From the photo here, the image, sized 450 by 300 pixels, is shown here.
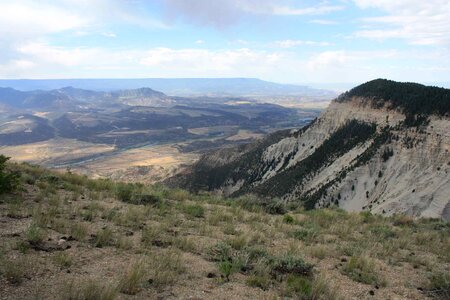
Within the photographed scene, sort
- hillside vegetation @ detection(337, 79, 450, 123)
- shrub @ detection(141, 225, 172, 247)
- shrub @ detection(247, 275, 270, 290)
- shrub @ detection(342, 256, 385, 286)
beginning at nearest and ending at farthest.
A: shrub @ detection(247, 275, 270, 290)
shrub @ detection(342, 256, 385, 286)
shrub @ detection(141, 225, 172, 247)
hillside vegetation @ detection(337, 79, 450, 123)

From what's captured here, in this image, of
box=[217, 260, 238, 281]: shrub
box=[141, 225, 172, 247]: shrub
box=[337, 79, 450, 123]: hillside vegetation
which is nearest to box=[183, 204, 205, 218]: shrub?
box=[141, 225, 172, 247]: shrub

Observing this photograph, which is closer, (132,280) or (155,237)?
(132,280)

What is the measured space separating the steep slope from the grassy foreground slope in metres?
22.3

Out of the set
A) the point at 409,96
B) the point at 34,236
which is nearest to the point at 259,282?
the point at 34,236

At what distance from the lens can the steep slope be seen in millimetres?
35344

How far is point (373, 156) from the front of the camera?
4378cm

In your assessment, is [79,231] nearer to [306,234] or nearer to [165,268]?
[165,268]

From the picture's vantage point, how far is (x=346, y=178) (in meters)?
43.6

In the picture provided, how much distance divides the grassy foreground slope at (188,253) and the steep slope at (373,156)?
22.3m

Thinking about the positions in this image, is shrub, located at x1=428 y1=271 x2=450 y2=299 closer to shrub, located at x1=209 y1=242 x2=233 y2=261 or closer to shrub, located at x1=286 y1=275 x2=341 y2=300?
shrub, located at x1=286 y1=275 x2=341 y2=300

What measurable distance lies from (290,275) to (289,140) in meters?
66.9

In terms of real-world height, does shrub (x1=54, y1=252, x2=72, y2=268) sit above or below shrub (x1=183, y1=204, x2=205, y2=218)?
above

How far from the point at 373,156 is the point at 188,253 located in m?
38.7

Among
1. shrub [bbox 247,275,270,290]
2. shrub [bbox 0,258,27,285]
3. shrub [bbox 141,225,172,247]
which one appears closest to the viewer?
shrub [bbox 0,258,27,285]
